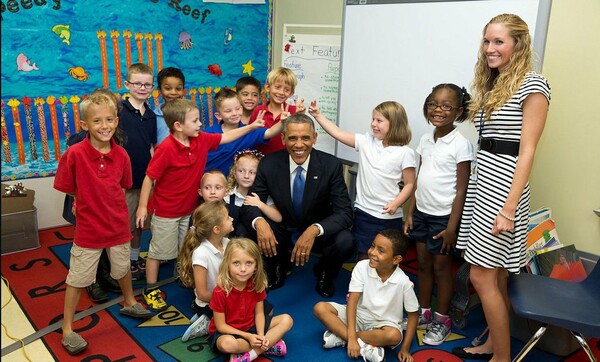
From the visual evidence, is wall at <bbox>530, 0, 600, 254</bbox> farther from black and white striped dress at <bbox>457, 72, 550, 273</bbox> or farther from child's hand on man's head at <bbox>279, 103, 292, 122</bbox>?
child's hand on man's head at <bbox>279, 103, 292, 122</bbox>

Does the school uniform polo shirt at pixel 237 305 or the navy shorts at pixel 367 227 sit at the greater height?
the navy shorts at pixel 367 227

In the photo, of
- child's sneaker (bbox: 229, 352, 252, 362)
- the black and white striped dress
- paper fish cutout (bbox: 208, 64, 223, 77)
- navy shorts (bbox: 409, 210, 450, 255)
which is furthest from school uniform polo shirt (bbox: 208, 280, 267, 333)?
paper fish cutout (bbox: 208, 64, 223, 77)

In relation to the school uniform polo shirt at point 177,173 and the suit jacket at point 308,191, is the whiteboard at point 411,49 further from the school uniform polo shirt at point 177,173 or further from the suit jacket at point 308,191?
the school uniform polo shirt at point 177,173

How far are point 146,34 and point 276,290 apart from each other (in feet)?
A: 7.29

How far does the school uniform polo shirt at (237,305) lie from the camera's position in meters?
2.12

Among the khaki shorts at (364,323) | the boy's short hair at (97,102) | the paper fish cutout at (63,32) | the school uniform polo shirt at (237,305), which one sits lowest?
the khaki shorts at (364,323)

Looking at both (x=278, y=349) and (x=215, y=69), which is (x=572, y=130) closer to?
(x=278, y=349)

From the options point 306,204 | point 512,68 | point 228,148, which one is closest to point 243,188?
point 228,148

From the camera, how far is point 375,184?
2617 millimetres

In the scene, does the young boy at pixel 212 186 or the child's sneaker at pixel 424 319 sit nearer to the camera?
the child's sneaker at pixel 424 319

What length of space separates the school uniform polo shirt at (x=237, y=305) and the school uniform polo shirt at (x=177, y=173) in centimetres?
67

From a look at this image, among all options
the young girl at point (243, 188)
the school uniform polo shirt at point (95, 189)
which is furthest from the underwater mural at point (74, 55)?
the school uniform polo shirt at point (95, 189)

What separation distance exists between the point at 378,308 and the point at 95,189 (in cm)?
139

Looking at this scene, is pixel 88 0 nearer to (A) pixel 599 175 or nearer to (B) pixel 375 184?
(B) pixel 375 184
